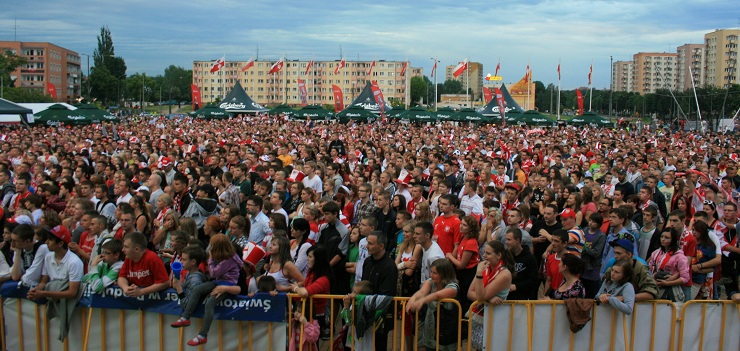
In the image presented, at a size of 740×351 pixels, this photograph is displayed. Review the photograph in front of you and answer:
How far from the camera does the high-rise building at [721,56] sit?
128750 millimetres

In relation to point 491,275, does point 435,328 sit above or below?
below

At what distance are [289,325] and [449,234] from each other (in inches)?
90.3

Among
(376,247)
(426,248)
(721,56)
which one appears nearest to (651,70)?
(721,56)

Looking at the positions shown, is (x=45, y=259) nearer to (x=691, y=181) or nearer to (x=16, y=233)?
(x=16, y=233)

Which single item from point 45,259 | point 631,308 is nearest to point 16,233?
point 45,259

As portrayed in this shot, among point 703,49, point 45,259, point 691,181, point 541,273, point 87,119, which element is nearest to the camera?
point 45,259

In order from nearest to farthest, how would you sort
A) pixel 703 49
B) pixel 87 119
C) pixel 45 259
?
pixel 45 259 < pixel 87 119 < pixel 703 49

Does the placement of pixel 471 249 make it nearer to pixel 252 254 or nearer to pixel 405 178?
pixel 252 254

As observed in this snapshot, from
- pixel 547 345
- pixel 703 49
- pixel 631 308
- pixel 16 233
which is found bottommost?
pixel 547 345

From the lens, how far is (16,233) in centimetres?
616

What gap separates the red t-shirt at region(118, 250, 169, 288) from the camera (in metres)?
5.90

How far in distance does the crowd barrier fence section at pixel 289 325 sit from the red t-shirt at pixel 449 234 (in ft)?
4.41

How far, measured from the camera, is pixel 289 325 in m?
5.86

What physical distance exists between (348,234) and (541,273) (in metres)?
2.11
